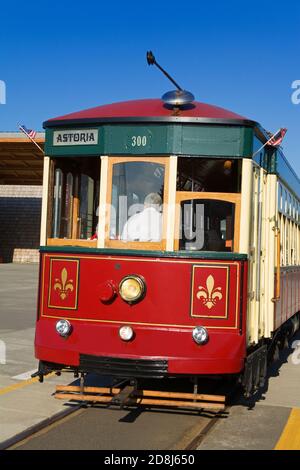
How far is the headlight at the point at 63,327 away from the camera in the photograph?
619 cm

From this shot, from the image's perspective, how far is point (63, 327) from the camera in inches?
244

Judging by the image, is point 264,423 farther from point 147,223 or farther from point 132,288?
point 147,223

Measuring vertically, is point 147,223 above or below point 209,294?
above

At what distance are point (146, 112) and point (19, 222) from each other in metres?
41.9

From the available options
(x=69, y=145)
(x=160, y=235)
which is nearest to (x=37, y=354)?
(x=160, y=235)

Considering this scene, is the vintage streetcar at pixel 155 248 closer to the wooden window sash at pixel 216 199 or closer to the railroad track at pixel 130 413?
the wooden window sash at pixel 216 199

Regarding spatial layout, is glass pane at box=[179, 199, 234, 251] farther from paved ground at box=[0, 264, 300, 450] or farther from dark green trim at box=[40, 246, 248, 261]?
paved ground at box=[0, 264, 300, 450]

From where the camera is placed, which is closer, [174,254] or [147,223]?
[174,254]

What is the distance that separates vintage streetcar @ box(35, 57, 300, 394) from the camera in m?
6.01

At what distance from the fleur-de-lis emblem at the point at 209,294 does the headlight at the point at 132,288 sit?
522mm

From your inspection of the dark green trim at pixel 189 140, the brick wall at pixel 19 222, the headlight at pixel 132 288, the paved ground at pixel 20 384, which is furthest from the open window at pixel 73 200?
the brick wall at pixel 19 222

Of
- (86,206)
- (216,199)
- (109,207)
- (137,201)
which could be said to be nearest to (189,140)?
(216,199)

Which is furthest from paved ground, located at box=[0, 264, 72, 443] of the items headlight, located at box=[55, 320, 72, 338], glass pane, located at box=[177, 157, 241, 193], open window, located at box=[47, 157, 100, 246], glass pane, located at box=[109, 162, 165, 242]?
glass pane, located at box=[177, 157, 241, 193]

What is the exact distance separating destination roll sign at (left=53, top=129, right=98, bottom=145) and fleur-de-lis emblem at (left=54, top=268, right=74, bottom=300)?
1.25m
